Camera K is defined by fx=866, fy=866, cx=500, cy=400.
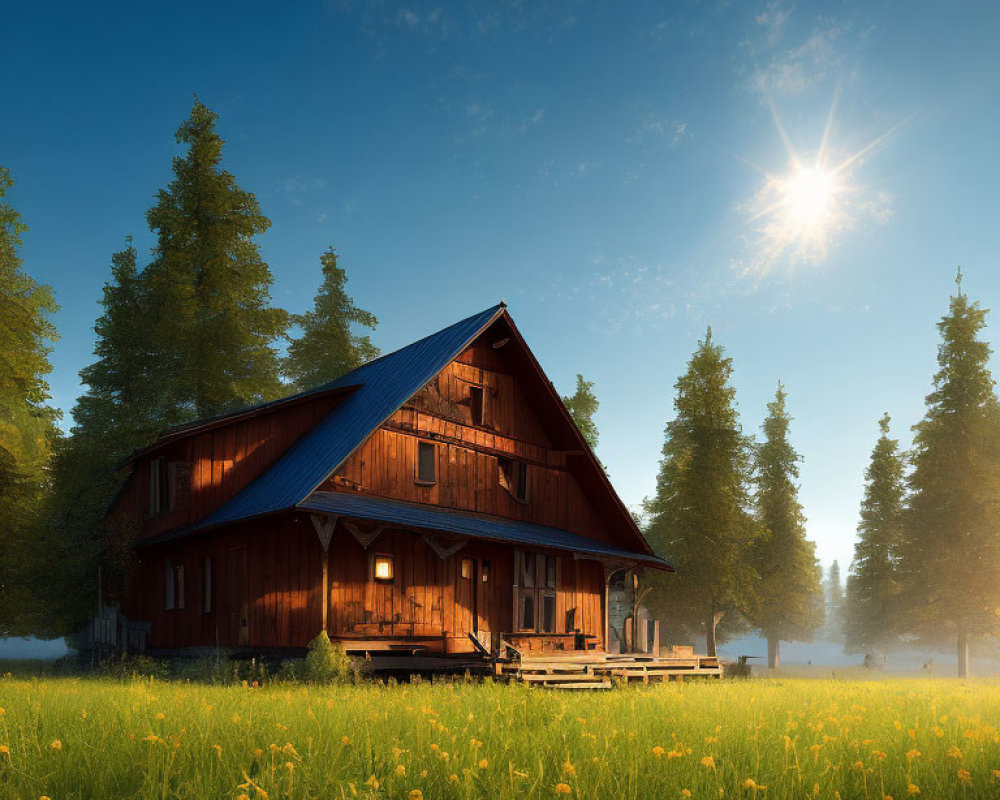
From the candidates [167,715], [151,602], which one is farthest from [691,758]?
[151,602]

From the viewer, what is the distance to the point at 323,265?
46688mm

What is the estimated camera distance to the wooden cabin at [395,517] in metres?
22.2

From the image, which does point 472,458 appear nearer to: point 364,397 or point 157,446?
point 364,397

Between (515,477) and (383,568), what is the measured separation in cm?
675

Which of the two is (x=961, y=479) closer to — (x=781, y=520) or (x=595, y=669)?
(x=781, y=520)

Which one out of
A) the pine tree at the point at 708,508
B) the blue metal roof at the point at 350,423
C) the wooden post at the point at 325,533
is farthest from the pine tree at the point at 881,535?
the wooden post at the point at 325,533

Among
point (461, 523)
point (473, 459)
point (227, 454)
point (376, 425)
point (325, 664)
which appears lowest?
point (325, 664)

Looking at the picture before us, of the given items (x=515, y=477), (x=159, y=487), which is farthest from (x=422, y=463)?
(x=159, y=487)

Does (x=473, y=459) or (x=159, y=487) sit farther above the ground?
(x=473, y=459)

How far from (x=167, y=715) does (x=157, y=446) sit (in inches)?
689

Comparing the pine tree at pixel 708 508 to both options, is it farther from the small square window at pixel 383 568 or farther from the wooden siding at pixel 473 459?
the small square window at pixel 383 568

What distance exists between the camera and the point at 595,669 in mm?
23375

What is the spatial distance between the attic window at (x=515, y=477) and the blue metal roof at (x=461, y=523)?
1.04 m

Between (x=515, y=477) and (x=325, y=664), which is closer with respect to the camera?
(x=325, y=664)
